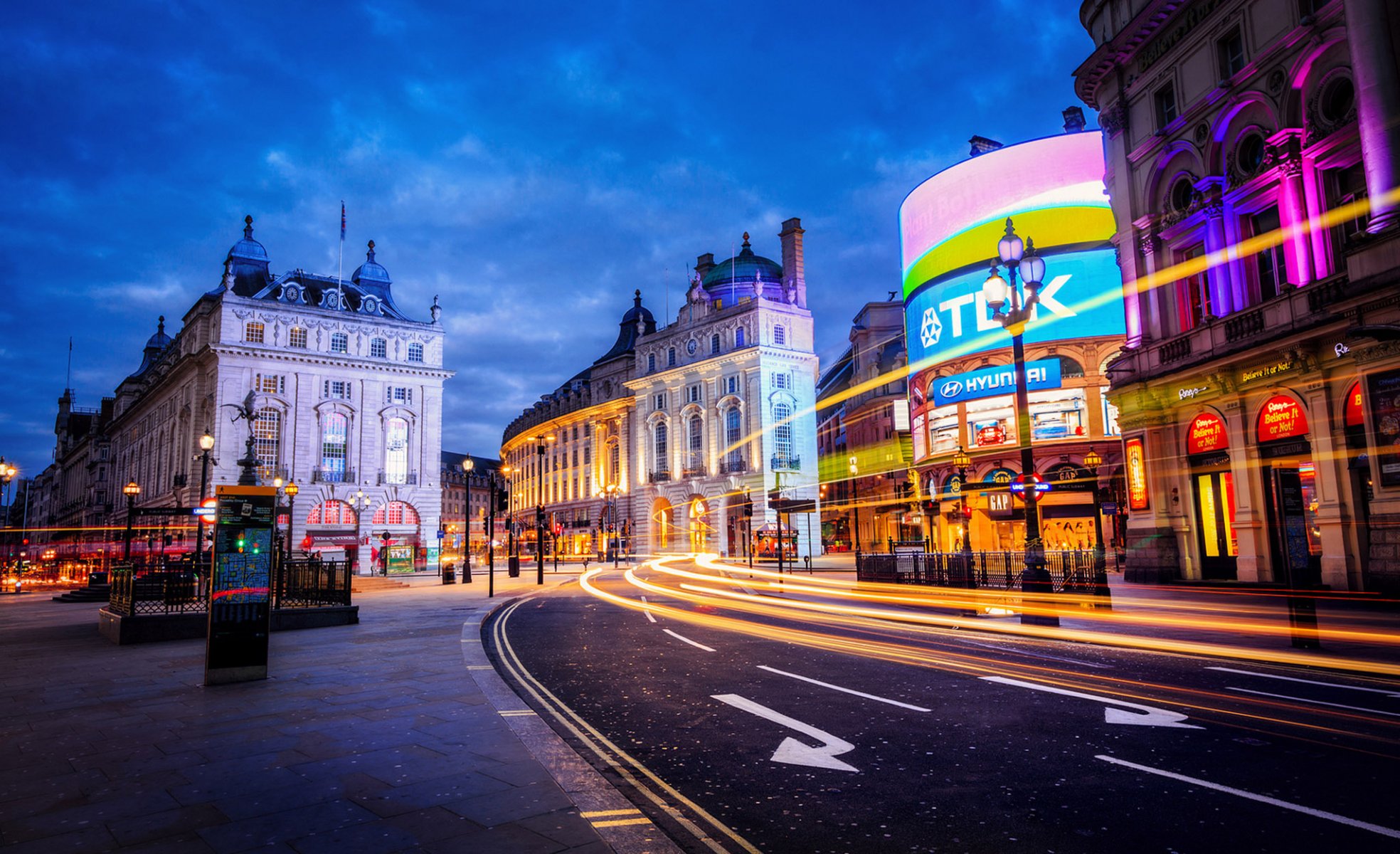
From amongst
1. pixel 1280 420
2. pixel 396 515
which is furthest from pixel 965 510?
pixel 396 515

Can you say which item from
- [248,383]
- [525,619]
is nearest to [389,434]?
[248,383]

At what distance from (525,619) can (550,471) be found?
259 feet

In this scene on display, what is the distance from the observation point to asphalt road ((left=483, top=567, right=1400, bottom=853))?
4801 millimetres

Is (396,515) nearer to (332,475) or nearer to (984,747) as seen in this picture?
(332,475)

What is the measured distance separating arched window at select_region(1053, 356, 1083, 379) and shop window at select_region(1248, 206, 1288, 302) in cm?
2465

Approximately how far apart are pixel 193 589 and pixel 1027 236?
146 feet

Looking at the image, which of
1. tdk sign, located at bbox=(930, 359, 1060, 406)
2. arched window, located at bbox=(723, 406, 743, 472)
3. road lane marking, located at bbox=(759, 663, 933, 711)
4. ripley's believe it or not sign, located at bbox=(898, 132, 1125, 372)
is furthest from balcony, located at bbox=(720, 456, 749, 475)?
road lane marking, located at bbox=(759, 663, 933, 711)

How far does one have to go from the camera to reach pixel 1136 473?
25547 millimetres

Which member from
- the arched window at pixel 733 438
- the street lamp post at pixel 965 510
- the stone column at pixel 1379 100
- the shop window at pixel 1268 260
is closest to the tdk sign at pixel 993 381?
the street lamp post at pixel 965 510

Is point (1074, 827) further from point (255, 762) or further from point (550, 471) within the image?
point (550, 471)

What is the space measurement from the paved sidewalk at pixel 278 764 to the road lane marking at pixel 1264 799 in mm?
3842

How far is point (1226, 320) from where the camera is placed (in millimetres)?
21812

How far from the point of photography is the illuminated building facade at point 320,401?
64.2 m

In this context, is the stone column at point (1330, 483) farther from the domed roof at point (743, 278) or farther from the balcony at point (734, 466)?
the domed roof at point (743, 278)
